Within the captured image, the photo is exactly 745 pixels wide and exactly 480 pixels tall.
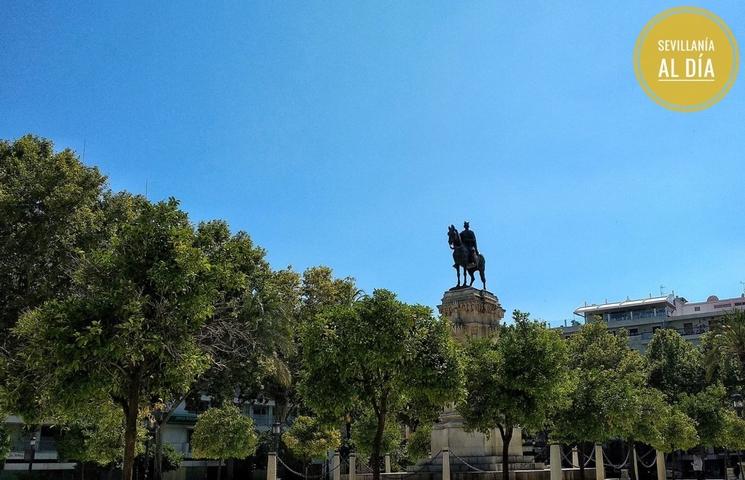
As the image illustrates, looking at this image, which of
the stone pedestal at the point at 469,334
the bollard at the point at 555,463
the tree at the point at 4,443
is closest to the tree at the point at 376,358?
the bollard at the point at 555,463

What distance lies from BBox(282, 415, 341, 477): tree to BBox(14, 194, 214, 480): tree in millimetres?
22635

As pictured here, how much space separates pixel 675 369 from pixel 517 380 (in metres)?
38.1

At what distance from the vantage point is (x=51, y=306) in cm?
1312

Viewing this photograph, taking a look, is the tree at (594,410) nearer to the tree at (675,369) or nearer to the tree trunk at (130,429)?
the tree trunk at (130,429)

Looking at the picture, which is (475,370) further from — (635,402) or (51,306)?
(51,306)

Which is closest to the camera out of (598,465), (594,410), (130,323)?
(130,323)

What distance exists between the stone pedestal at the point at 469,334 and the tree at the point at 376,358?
32.0 ft

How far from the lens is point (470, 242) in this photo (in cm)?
3089

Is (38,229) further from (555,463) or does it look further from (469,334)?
(555,463)

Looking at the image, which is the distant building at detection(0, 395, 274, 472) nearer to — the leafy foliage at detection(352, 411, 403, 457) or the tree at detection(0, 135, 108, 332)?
the tree at detection(0, 135, 108, 332)

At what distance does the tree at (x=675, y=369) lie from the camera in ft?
166

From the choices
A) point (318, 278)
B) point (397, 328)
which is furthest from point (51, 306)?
point (318, 278)

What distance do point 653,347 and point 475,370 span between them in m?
40.5

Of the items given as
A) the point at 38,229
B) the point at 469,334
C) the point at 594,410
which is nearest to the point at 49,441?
the point at 38,229
